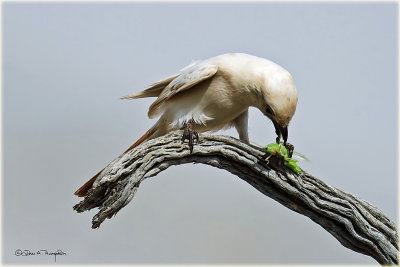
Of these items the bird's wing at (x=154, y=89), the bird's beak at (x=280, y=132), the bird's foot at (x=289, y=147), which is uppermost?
the bird's wing at (x=154, y=89)

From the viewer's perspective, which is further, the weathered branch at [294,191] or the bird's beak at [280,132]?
the bird's beak at [280,132]

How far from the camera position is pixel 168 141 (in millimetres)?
5656

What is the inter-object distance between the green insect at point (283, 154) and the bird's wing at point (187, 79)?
1050 mm

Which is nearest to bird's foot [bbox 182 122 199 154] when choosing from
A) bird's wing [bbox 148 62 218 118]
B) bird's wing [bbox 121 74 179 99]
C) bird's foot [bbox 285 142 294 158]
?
bird's wing [bbox 148 62 218 118]

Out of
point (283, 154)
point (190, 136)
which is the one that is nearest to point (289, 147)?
point (283, 154)

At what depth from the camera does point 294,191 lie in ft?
18.5

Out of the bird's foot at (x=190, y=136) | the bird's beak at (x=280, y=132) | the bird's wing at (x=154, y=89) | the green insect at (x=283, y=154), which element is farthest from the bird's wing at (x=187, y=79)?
the green insect at (x=283, y=154)

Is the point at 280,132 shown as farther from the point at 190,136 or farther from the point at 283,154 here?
the point at 190,136

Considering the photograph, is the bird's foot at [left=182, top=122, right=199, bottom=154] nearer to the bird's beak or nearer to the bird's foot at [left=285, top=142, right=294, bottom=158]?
the bird's beak

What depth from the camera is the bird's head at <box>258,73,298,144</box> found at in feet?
18.8

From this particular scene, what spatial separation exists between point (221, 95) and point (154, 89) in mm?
945

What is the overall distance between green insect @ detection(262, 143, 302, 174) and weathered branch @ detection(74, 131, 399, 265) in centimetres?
5

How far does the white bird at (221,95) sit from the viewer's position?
5834mm

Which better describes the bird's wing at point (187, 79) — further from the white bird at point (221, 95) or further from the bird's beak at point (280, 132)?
the bird's beak at point (280, 132)
